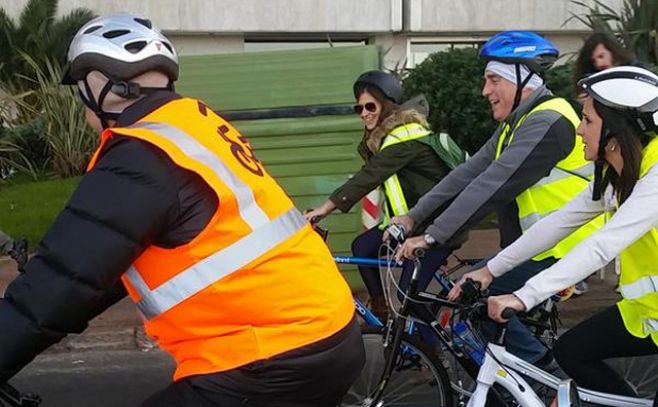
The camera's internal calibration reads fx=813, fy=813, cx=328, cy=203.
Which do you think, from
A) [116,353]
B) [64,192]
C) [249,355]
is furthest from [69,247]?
[64,192]

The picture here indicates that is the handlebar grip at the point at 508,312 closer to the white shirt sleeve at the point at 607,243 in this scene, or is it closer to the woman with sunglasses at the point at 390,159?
the white shirt sleeve at the point at 607,243

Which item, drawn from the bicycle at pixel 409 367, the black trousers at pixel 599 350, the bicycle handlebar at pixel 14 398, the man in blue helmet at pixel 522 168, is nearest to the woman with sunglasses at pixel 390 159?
the bicycle at pixel 409 367

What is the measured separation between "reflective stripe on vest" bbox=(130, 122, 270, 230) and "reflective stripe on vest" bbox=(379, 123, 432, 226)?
2658 millimetres

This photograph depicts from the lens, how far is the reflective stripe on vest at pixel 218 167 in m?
1.88

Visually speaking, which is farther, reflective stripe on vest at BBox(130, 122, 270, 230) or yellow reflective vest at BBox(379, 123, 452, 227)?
yellow reflective vest at BBox(379, 123, 452, 227)

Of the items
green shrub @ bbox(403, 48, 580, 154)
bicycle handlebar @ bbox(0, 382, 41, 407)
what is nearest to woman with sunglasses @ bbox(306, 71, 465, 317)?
bicycle handlebar @ bbox(0, 382, 41, 407)

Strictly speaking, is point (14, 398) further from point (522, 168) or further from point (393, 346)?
point (522, 168)

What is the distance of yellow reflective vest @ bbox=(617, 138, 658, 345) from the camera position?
9.02ft

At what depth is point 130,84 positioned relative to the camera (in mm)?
2002

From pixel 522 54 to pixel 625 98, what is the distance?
109 cm

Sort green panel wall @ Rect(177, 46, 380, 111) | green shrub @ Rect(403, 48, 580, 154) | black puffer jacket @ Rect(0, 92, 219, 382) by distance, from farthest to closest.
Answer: green shrub @ Rect(403, 48, 580, 154)
green panel wall @ Rect(177, 46, 380, 111)
black puffer jacket @ Rect(0, 92, 219, 382)

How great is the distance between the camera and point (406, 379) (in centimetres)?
408

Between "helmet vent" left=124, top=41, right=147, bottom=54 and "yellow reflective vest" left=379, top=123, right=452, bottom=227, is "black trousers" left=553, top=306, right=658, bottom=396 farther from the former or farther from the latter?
"helmet vent" left=124, top=41, right=147, bottom=54

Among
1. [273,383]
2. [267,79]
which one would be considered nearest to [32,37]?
[267,79]
